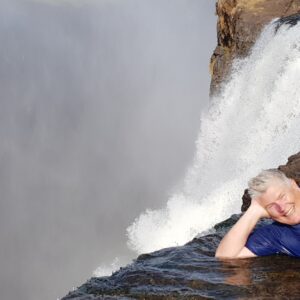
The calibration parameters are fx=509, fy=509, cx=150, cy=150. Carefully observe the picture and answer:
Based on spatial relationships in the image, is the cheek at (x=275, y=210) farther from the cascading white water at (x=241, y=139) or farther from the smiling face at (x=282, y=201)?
the cascading white water at (x=241, y=139)

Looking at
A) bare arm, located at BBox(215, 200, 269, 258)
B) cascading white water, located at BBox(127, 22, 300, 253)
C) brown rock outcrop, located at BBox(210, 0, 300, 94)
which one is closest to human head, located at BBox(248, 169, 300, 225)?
bare arm, located at BBox(215, 200, 269, 258)

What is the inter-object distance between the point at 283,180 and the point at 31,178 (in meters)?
81.9

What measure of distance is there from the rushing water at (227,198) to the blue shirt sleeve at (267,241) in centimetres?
8

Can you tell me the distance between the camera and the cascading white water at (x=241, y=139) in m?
12.0

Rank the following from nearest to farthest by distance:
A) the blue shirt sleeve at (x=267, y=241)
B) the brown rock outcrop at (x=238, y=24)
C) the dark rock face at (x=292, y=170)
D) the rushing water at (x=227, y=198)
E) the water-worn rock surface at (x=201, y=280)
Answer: the water-worn rock surface at (x=201, y=280) → the rushing water at (x=227, y=198) → the blue shirt sleeve at (x=267, y=241) → the dark rock face at (x=292, y=170) → the brown rock outcrop at (x=238, y=24)

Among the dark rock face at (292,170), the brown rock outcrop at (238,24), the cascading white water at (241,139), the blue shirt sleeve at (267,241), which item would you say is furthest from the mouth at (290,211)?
the brown rock outcrop at (238,24)

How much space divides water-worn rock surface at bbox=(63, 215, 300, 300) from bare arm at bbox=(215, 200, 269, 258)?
68 mm

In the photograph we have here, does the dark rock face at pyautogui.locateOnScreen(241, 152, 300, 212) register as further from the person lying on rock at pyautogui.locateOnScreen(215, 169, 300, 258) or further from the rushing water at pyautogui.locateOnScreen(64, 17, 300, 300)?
the person lying on rock at pyautogui.locateOnScreen(215, 169, 300, 258)

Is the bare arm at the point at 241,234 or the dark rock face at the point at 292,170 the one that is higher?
the dark rock face at the point at 292,170

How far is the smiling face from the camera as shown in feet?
12.4

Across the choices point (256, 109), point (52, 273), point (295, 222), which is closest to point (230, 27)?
point (256, 109)

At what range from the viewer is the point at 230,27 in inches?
969

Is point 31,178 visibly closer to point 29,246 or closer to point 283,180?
point 29,246

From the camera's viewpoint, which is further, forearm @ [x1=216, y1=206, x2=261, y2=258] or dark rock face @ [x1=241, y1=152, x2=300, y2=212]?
dark rock face @ [x1=241, y1=152, x2=300, y2=212]
